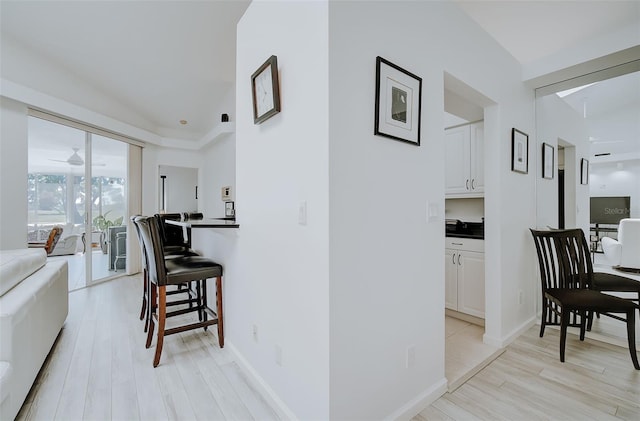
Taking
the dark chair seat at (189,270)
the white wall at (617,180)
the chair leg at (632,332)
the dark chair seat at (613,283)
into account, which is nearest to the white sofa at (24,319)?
the dark chair seat at (189,270)

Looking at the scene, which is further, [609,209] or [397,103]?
[609,209]

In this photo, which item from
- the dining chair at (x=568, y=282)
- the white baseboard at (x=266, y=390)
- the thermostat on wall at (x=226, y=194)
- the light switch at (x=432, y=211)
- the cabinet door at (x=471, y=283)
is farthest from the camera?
the thermostat on wall at (x=226, y=194)

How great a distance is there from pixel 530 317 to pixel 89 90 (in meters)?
6.59

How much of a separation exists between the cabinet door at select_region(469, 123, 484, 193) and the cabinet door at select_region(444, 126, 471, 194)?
0.16 ft

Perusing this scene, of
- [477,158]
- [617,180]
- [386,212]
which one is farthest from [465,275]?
[386,212]

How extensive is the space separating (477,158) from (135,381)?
374 cm

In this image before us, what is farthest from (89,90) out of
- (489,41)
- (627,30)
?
(627,30)

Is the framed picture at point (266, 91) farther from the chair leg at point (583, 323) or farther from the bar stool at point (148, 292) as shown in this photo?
the chair leg at point (583, 323)

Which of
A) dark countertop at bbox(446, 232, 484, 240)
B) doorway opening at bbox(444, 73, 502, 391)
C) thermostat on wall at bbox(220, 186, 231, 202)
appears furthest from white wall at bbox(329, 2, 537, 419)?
thermostat on wall at bbox(220, 186, 231, 202)

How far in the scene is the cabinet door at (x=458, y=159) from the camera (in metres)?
3.19

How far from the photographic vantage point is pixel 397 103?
1443 millimetres

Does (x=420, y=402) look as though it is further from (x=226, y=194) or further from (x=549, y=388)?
(x=226, y=194)

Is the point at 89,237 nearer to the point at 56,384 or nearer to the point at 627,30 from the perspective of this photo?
the point at 56,384

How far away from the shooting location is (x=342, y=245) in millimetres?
1214
